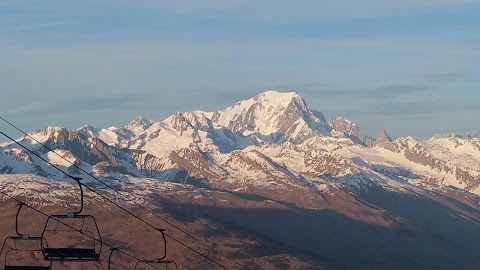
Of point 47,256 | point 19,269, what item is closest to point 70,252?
point 47,256

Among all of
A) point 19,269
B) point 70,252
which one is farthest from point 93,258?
point 19,269

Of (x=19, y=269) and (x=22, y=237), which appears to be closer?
(x=19, y=269)

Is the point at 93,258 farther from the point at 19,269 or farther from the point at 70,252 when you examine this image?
the point at 19,269

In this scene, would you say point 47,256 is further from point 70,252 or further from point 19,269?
point 19,269

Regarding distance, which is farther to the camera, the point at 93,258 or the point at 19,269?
the point at 93,258

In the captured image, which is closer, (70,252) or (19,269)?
(19,269)
